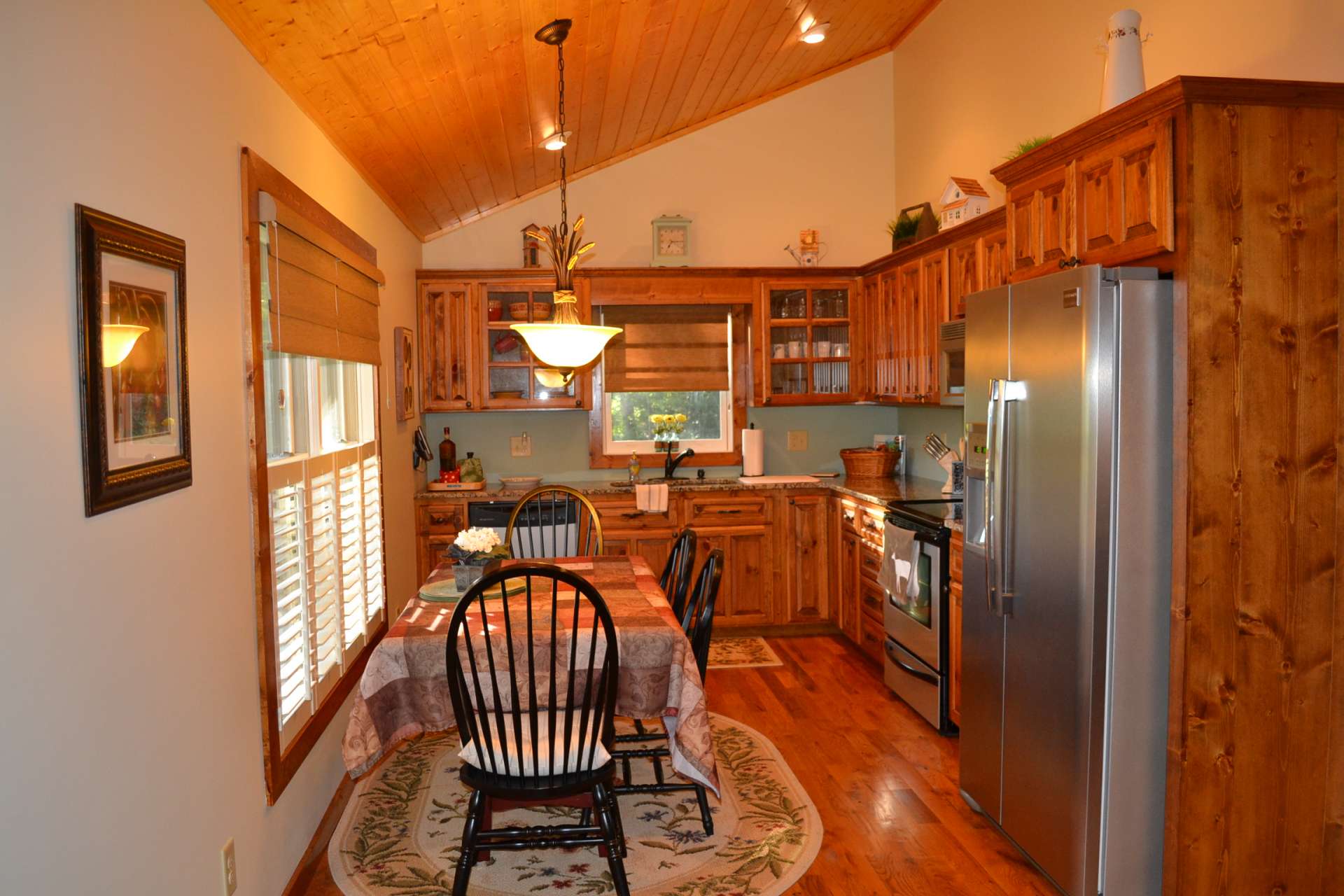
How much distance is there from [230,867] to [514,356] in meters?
3.96

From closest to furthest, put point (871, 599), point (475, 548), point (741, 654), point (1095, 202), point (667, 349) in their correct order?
point (1095, 202)
point (475, 548)
point (871, 599)
point (741, 654)
point (667, 349)

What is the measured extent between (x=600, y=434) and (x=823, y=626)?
1879 mm

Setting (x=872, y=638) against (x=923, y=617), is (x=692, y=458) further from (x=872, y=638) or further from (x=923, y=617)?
(x=923, y=617)

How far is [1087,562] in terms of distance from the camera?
2.61 metres

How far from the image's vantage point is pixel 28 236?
1.41m

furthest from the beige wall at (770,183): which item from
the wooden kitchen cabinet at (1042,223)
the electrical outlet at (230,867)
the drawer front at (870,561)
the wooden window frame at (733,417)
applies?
the electrical outlet at (230,867)

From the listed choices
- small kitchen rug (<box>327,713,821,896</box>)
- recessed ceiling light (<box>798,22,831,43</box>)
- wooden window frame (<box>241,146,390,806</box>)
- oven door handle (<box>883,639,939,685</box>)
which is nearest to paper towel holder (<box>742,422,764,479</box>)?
oven door handle (<box>883,639,939,685</box>)

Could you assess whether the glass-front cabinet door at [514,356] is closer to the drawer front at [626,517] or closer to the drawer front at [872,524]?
the drawer front at [626,517]

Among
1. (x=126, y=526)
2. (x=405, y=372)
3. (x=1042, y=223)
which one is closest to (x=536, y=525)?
(x=405, y=372)

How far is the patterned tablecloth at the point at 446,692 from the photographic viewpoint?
277 cm

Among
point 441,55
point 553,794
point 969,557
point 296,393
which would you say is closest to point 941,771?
point 969,557

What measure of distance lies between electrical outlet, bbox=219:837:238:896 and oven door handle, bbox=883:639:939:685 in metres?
2.85

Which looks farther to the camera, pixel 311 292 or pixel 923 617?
pixel 923 617

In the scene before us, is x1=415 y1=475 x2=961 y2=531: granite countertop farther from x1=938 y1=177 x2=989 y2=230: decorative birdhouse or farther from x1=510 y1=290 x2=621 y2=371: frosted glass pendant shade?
x1=510 y1=290 x2=621 y2=371: frosted glass pendant shade
